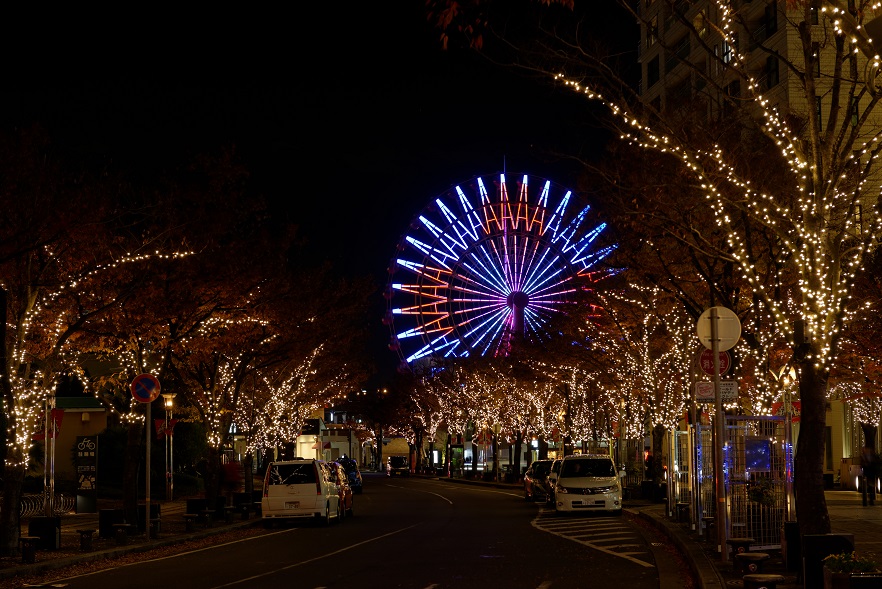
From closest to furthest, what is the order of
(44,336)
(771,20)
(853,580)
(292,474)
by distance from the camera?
(853,580)
(44,336)
(292,474)
(771,20)

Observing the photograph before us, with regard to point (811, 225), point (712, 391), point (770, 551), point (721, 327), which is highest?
point (811, 225)

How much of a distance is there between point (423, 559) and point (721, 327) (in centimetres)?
677

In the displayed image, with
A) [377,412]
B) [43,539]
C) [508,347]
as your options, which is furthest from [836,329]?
[377,412]

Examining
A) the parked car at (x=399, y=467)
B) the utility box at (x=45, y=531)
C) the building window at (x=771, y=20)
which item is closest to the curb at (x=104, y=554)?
the utility box at (x=45, y=531)

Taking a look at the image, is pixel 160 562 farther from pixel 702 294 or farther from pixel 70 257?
pixel 702 294

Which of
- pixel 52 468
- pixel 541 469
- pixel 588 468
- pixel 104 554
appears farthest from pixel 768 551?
pixel 541 469

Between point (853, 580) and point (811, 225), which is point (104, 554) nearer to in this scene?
point (811, 225)

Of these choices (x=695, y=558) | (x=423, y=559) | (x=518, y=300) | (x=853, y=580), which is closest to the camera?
(x=853, y=580)

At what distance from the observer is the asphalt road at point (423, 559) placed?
1545 centimetres

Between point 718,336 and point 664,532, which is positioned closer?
point 718,336

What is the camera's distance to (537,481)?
4022cm

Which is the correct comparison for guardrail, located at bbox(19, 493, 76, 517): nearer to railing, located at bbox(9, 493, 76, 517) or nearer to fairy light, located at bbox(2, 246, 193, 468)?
railing, located at bbox(9, 493, 76, 517)

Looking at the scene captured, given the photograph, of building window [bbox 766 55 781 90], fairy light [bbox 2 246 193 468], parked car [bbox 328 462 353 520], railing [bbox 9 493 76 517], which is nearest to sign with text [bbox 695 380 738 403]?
fairy light [bbox 2 246 193 468]

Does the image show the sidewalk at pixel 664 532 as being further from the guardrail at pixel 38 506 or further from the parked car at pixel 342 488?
the parked car at pixel 342 488
